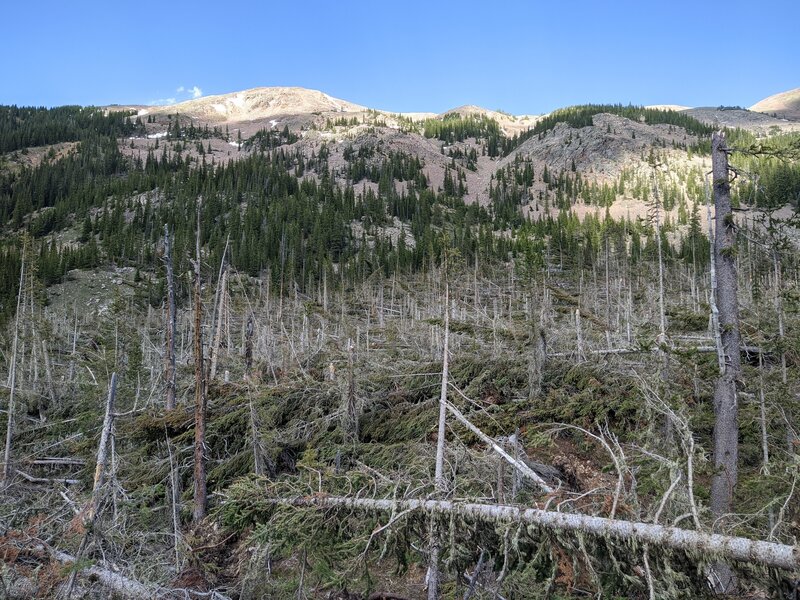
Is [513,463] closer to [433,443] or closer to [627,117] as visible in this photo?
[433,443]

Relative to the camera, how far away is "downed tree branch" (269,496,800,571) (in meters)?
2.43

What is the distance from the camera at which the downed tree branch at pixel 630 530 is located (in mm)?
2434

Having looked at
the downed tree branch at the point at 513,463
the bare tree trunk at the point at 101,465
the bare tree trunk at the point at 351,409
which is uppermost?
the downed tree branch at the point at 513,463

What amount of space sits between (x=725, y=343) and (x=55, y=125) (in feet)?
588

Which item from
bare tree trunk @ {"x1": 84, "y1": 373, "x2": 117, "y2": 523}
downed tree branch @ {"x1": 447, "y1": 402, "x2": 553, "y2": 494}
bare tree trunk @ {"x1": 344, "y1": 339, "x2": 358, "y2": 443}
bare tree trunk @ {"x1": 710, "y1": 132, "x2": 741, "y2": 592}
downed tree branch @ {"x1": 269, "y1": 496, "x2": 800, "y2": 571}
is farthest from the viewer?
bare tree trunk @ {"x1": 344, "y1": 339, "x2": 358, "y2": 443}

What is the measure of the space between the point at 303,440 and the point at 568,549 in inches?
387

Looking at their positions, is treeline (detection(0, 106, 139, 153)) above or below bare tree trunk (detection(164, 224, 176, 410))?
above

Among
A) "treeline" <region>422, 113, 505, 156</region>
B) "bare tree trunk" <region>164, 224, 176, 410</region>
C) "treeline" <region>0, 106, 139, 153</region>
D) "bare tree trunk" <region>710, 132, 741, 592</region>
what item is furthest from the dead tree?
"treeline" <region>0, 106, 139, 153</region>

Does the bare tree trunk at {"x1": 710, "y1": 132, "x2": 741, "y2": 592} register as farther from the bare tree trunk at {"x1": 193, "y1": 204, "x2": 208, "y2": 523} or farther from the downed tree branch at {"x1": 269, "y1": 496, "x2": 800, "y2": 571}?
the bare tree trunk at {"x1": 193, "y1": 204, "x2": 208, "y2": 523}

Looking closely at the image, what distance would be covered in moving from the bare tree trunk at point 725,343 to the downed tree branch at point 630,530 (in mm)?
5220

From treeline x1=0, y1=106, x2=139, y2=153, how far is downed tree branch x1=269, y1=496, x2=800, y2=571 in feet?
547

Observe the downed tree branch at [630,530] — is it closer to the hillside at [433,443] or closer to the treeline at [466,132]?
the hillside at [433,443]

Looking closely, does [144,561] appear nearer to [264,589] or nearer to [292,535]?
[264,589]

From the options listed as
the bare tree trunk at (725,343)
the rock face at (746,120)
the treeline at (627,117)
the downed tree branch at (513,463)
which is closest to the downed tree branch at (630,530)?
the downed tree branch at (513,463)
